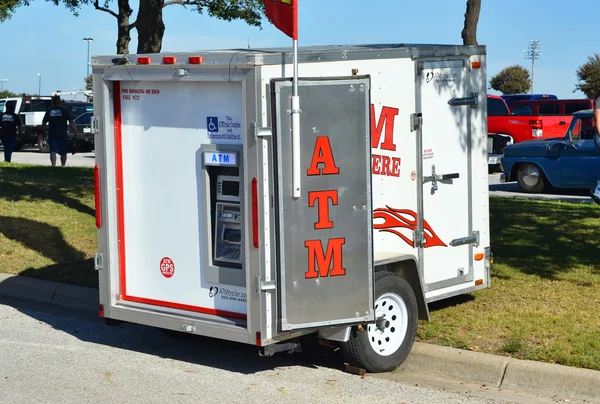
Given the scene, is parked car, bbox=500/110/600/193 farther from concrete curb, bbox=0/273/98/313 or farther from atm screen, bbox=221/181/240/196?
atm screen, bbox=221/181/240/196

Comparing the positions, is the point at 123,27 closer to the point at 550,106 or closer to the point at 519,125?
the point at 519,125

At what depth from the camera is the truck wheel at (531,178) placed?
1855 centimetres

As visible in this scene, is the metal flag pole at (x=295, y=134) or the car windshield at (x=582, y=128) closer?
the metal flag pole at (x=295, y=134)

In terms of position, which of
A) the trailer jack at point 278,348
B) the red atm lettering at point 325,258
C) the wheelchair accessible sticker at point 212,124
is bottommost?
the trailer jack at point 278,348

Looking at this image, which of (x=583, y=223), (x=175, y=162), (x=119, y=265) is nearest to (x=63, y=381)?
(x=119, y=265)

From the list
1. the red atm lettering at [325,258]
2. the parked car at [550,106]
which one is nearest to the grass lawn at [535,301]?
the red atm lettering at [325,258]

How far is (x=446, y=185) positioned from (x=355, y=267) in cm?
158

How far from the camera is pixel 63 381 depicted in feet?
22.5

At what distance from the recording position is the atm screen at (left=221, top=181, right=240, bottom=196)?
22.6ft

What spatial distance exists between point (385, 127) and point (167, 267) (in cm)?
205

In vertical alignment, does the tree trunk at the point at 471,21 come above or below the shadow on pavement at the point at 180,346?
above

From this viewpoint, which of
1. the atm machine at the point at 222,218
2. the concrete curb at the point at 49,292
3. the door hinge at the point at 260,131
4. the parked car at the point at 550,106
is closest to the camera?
the door hinge at the point at 260,131

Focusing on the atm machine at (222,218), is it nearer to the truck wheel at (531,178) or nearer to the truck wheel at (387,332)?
the truck wheel at (387,332)

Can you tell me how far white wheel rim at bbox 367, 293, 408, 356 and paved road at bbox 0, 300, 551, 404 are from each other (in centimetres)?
28
